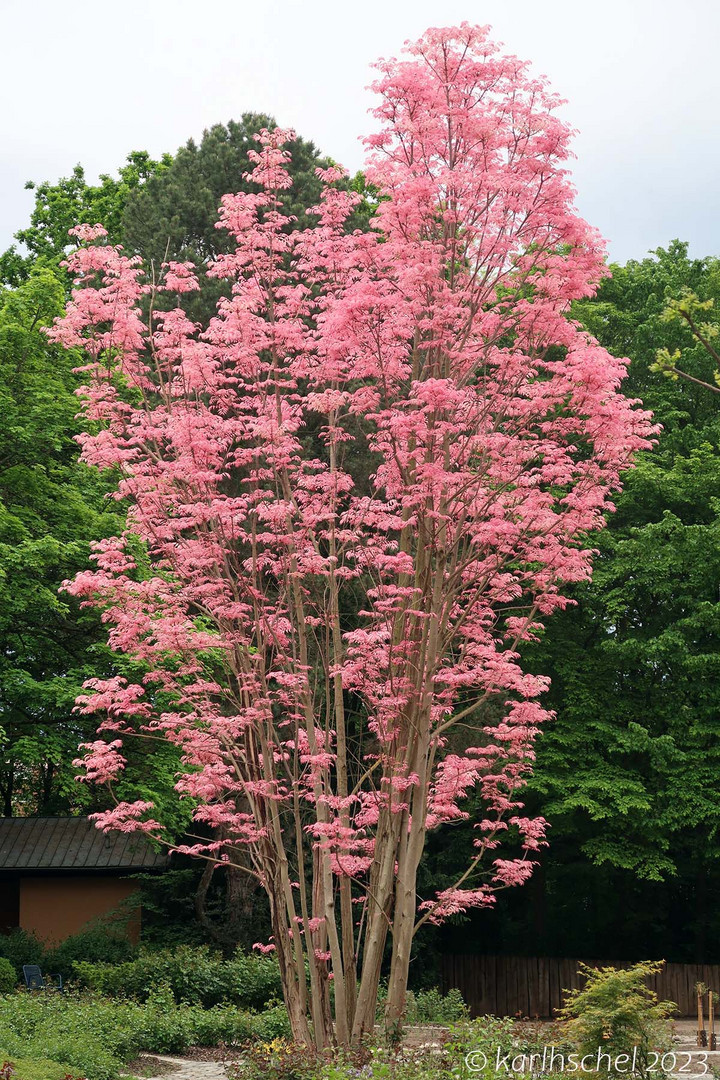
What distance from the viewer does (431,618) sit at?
361 inches

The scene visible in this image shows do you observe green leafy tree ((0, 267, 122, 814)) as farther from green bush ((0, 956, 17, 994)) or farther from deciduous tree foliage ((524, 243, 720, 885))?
deciduous tree foliage ((524, 243, 720, 885))

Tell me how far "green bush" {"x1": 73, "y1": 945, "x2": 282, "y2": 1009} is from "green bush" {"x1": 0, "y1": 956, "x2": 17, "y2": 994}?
3.04ft

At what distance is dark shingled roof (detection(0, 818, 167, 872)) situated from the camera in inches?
806

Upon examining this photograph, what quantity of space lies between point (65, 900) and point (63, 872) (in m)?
0.80

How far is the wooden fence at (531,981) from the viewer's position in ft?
69.7

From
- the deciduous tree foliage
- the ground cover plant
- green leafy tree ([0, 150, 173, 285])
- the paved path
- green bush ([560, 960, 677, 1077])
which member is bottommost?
the paved path

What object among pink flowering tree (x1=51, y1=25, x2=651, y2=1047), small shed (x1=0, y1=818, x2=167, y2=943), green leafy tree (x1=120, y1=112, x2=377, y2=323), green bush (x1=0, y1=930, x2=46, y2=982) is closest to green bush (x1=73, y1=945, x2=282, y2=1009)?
green bush (x1=0, y1=930, x2=46, y2=982)

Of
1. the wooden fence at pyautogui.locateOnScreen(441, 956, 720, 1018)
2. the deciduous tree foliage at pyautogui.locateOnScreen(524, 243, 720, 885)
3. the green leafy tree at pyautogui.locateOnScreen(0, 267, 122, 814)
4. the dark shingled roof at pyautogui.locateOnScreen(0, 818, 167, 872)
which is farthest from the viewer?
the wooden fence at pyautogui.locateOnScreen(441, 956, 720, 1018)

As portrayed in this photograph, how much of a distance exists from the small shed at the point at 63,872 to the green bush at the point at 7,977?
3.81 m

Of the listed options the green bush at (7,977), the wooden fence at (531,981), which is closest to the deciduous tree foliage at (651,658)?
the wooden fence at (531,981)

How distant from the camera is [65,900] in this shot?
21.7m

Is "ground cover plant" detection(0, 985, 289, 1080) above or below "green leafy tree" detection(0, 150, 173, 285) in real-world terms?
below

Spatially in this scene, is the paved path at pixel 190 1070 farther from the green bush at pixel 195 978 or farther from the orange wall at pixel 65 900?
the orange wall at pixel 65 900

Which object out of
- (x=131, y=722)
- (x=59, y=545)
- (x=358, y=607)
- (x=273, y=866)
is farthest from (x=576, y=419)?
(x=131, y=722)
